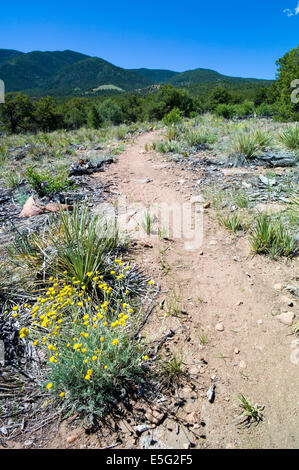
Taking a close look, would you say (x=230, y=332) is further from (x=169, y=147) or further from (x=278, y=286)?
(x=169, y=147)

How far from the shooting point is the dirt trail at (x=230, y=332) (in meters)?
1.52

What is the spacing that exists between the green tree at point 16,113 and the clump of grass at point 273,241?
959 inches

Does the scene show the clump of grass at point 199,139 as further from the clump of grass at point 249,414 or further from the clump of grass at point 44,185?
the clump of grass at point 249,414

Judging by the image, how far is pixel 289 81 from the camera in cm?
991

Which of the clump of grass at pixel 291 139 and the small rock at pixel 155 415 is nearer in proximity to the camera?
the small rock at pixel 155 415

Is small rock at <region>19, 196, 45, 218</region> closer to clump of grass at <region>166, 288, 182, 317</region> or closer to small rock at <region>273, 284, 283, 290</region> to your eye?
clump of grass at <region>166, 288, 182, 317</region>

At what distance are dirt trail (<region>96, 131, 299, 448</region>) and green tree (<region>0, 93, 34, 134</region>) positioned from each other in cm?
2405

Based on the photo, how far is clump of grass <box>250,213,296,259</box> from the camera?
281 cm

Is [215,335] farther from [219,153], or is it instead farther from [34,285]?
[219,153]

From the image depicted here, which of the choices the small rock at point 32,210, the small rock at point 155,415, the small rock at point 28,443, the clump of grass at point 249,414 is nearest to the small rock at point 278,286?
the clump of grass at point 249,414

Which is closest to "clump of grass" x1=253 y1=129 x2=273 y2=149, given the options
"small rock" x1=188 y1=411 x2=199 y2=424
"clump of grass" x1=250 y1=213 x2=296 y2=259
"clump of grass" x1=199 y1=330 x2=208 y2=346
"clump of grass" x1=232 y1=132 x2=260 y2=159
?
"clump of grass" x1=232 y1=132 x2=260 y2=159

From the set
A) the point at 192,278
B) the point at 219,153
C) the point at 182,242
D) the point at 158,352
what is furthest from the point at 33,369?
the point at 219,153

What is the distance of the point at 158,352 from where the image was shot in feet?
6.55

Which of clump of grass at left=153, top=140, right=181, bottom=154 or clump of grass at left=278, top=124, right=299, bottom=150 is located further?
clump of grass at left=153, top=140, right=181, bottom=154
